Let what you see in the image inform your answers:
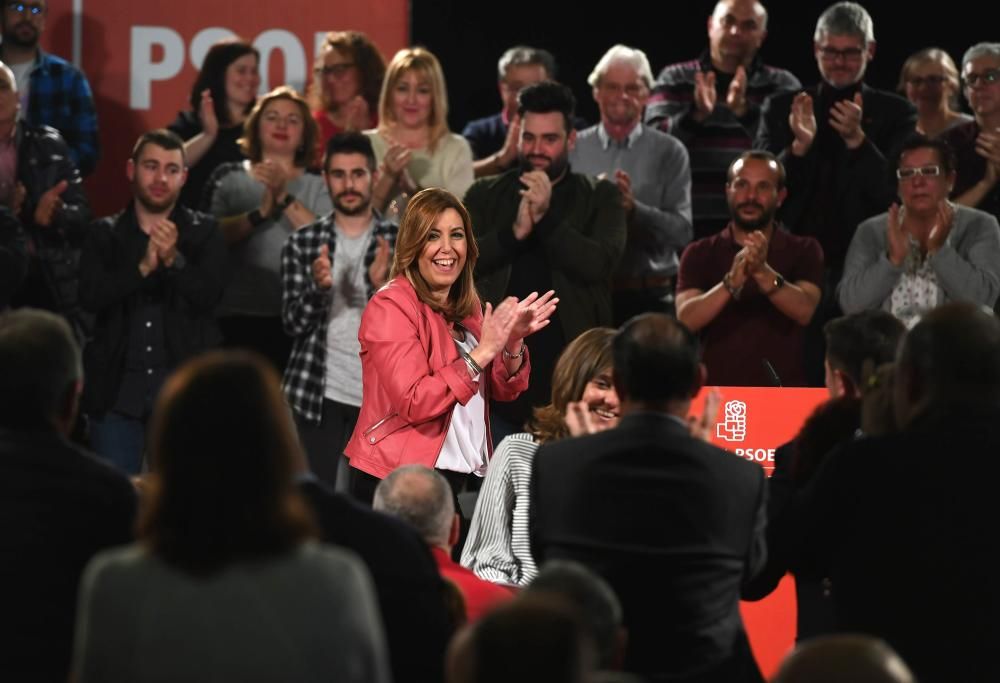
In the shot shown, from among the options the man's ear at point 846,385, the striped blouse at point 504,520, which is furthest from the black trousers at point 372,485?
the man's ear at point 846,385

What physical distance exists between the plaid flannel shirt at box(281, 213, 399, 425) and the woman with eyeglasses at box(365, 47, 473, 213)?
0.43 meters

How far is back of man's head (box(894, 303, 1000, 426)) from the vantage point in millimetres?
3145

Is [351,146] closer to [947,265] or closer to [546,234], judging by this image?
[546,234]

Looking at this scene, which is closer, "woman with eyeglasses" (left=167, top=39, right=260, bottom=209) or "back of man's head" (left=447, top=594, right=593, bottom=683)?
"back of man's head" (left=447, top=594, right=593, bottom=683)

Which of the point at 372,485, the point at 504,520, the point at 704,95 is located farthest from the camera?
the point at 704,95

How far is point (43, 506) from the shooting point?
9.23ft

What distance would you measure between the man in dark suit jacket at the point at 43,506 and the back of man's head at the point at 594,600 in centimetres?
77

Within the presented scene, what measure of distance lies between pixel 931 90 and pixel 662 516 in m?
4.78

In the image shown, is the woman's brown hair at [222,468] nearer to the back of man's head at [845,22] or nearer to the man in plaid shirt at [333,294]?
the man in plaid shirt at [333,294]

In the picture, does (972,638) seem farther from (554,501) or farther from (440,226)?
(440,226)

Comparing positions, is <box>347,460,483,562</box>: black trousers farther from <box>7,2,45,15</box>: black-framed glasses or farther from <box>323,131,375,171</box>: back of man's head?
<box>7,2,45,15</box>: black-framed glasses

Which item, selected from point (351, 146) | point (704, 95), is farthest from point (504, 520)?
point (704, 95)

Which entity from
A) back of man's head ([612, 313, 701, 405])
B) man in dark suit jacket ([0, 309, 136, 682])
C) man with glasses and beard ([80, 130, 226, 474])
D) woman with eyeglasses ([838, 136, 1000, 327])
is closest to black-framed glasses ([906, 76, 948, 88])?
woman with eyeglasses ([838, 136, 1000, 327])

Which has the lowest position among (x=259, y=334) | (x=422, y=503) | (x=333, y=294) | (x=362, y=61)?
(x=259, y=334)
